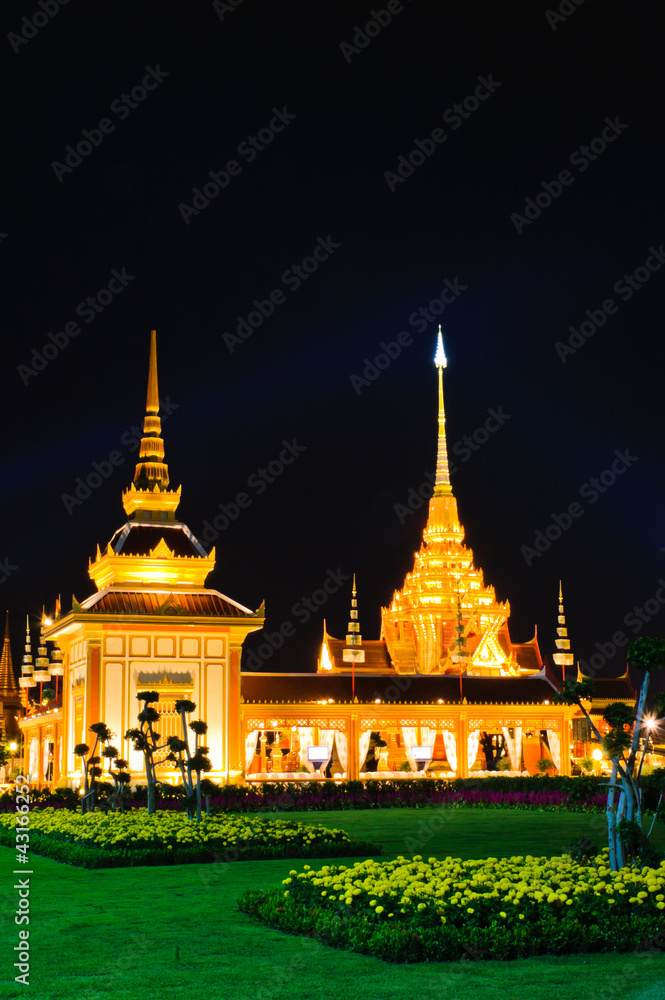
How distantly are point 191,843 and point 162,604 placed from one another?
23.7 metres

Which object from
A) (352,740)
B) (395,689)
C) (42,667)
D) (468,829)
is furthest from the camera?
(42,667)

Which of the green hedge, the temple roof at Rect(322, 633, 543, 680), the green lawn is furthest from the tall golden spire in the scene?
the green hedge

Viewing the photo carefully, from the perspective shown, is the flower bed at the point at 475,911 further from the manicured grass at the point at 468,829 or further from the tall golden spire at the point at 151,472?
the tall golden spire at the point at 151,472

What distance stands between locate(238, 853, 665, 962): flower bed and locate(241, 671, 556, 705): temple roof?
111ft

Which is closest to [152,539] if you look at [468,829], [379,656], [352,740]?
[352,740]

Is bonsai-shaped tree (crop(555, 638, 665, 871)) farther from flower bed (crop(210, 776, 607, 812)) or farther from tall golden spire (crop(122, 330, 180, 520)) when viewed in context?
tall golden spire (crop(122, 330, 180, 520))

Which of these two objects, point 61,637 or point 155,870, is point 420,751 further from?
point 155,870

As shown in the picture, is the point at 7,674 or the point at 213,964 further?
the point at 7,674

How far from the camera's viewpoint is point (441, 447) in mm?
85938

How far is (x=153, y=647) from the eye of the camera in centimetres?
4466

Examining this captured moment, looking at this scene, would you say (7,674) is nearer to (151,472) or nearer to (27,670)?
(27,670)

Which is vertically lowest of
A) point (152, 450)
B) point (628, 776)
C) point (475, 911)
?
point (475, 911)

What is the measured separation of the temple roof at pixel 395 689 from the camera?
48.4 m

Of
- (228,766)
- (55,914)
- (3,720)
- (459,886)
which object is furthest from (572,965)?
(3,720)
